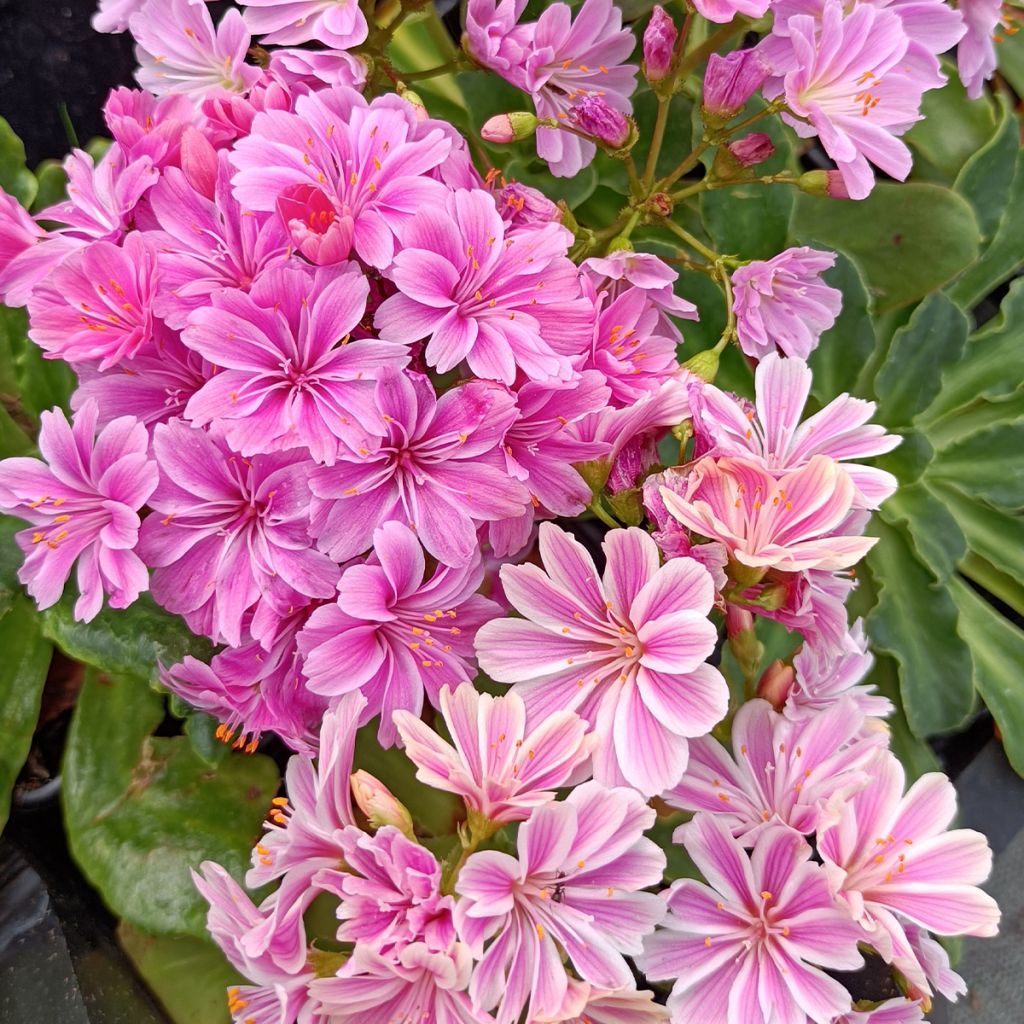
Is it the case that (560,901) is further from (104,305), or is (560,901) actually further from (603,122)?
(603,122)

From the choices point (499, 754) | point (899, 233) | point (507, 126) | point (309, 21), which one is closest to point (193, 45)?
point (309, 21)

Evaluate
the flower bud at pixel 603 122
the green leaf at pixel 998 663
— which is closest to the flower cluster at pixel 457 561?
the flower bud at pixel 603 122

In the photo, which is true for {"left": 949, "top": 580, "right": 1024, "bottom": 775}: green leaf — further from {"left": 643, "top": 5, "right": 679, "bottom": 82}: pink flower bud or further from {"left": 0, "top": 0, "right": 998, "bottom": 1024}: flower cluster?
{"left": 643, "top": 5, "right": 679, "bottom": 82}: pink flower bud

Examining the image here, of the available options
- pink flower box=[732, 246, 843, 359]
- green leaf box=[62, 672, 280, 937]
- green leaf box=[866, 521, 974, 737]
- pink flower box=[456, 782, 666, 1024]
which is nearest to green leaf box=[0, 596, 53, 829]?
green leaf box=[62, 672, 280, 937]

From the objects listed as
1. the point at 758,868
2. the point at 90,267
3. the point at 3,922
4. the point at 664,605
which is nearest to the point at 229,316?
the point at 90,267

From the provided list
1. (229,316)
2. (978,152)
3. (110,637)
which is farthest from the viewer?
(978,152)

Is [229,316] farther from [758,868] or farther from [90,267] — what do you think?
[758,868]
